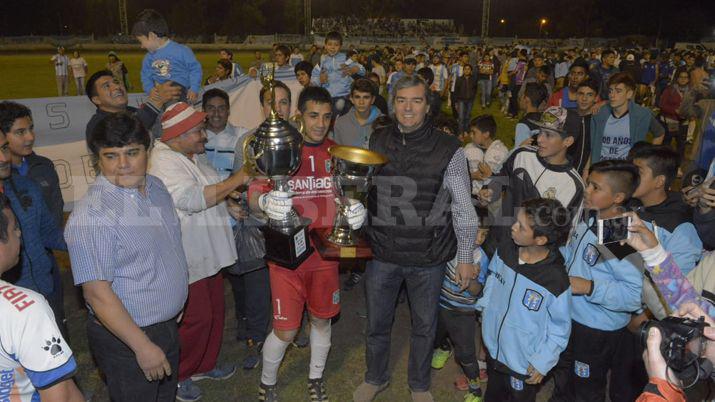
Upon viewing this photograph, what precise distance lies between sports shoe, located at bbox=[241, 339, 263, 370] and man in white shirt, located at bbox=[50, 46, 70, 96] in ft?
70.8

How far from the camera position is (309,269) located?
3.79 metres

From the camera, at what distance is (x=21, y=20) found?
68375 millimetres

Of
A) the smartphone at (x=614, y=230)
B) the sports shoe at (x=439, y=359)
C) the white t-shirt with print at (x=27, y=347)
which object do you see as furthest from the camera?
the sports shoe at (x=439, y=359)

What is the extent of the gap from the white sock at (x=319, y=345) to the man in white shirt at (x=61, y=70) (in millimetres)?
22532

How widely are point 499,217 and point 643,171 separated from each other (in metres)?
1.09

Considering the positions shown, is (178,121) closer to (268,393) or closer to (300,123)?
(300,123)

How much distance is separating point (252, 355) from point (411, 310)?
1681 millimetres

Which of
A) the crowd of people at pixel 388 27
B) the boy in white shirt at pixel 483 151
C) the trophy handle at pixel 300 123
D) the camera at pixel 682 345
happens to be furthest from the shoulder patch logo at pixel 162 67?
the crowd of people at pixel 388 27

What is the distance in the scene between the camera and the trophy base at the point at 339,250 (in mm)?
3543

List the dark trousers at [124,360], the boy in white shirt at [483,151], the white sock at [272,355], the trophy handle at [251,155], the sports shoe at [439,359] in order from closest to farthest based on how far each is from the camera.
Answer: the dark trousers at [124,360] → the trophy handle at [251,155] → the white sock at [272,355] → the sports shoe at [439,359] → the boy in white shirt at [483,151]

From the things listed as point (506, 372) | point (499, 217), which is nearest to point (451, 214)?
point (499, 217)

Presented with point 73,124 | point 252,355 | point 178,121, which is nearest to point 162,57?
point 73,124

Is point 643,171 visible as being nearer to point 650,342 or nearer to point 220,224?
point 650,342

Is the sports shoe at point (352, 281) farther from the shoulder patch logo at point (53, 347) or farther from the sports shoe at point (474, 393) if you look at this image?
the shoulder patch logo at point (53, 347)
